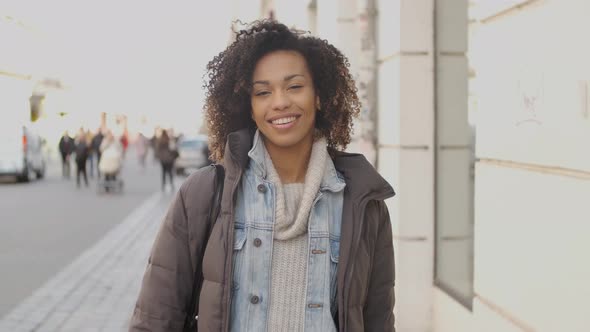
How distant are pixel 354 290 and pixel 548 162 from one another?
4.57 feet

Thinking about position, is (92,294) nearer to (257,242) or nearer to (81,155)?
(257,242)

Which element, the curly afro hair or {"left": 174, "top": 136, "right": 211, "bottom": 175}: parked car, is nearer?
→ the curly afro hair

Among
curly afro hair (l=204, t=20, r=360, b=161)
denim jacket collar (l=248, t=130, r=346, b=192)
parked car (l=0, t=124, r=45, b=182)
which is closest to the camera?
denim jacket collar (l=248, t=130, r=346, b=192)

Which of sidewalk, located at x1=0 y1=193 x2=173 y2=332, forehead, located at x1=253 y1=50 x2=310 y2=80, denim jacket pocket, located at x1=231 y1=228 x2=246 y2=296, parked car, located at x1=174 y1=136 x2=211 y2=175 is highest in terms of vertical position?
forehead, located at x1=253 y1=50 x2=310 y2=80

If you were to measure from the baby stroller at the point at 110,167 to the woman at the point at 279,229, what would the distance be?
17696mm

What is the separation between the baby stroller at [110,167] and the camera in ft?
64.6

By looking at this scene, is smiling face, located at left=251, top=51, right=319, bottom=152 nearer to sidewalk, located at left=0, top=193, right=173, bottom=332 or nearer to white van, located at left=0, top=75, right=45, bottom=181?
sidewalk, located at left=0, top=193, right=173, bottom=332

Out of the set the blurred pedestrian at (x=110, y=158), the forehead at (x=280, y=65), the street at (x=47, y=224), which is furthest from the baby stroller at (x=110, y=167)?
the forehead at (x=280, y=65)

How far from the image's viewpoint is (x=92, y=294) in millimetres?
A: 7535

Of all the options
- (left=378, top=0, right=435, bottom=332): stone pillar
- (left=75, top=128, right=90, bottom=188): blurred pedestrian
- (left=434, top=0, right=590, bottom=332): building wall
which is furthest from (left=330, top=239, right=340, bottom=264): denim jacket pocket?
(left=75, top=128, right=90, bottom=188): blurred pedestrian

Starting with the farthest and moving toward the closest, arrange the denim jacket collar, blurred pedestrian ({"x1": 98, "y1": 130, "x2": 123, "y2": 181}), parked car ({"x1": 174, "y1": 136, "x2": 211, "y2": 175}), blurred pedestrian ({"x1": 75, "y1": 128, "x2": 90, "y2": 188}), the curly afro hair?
1. parked car ({"x1": 174, "y1": 136, "x2": 211, "y2": 175})
2. blurred pedestrian ({"x1": 75, "y1": 128, "x2": 90, "y2": 188})
3. blurred pedestrian ({"x1": 98, "y1": 130, "x2": 123, "y2": 181})
4. the curly afro hair
5. the denim jacket collar

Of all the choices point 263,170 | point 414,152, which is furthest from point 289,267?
point 414,152

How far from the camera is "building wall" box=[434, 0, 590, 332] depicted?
3.03 m

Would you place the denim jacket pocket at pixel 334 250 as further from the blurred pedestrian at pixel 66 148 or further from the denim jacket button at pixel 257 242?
the blurred pedestrian at pixel 66 148
